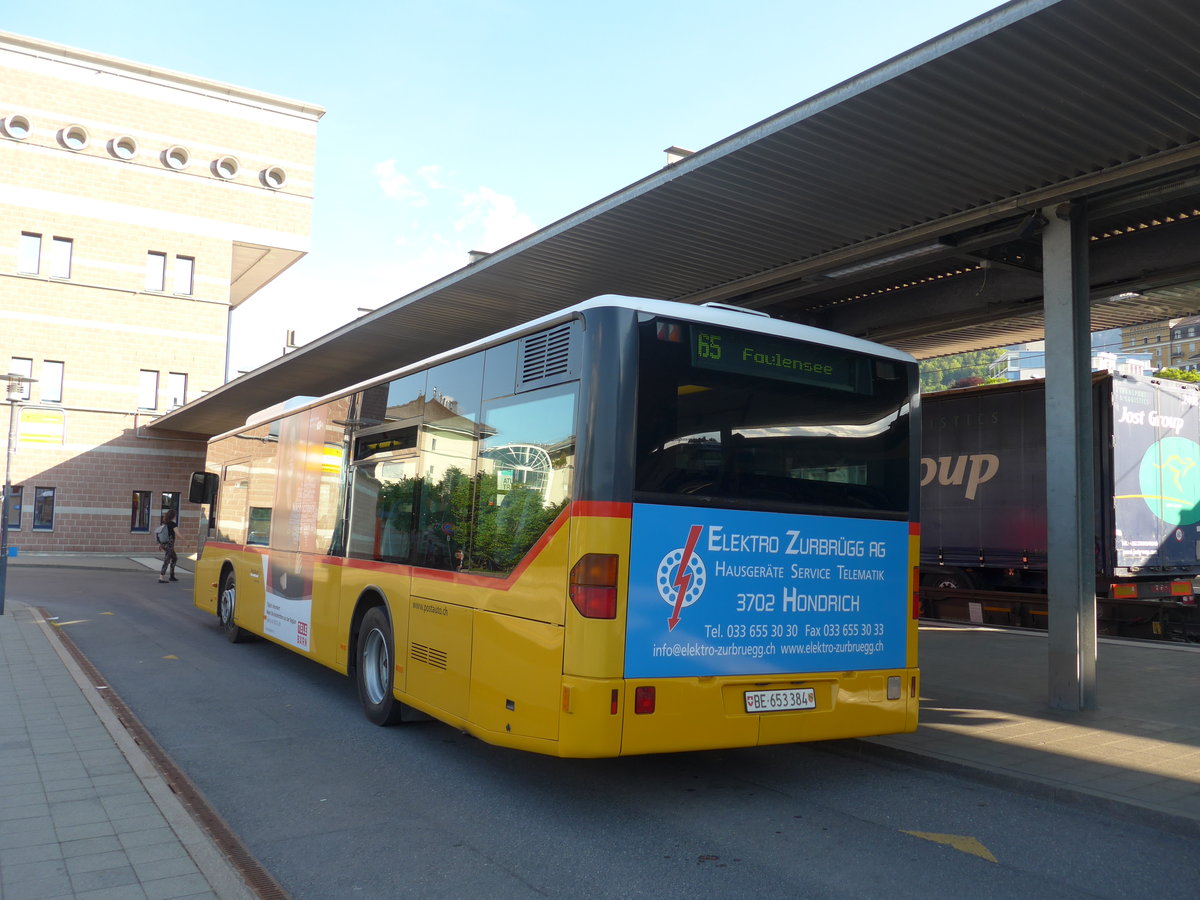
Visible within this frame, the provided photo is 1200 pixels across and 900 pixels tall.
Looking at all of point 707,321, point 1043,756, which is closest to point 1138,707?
point 1043,756

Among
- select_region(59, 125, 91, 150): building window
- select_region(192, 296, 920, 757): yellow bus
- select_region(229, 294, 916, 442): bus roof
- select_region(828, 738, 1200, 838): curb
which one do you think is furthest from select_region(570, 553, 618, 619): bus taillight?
select_region(59, 125, 91, 150): building window

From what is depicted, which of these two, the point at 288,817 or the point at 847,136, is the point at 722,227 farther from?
the point at 288,817

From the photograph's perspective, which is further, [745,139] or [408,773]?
[745,139]

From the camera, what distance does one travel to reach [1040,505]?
1453cm

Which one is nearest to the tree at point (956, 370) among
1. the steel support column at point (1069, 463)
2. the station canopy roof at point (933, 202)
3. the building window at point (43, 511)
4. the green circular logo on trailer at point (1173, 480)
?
the building window at point (43, 511)

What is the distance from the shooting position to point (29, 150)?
34.2 m

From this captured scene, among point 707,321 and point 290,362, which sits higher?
point 290,362

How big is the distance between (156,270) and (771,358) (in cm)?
3591

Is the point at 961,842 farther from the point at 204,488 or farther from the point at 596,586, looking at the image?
the point at 204,488

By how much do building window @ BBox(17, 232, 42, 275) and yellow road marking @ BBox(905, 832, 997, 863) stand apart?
37.3m

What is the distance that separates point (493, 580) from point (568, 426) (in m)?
1.17

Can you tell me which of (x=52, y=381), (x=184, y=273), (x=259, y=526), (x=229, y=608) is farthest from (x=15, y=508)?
(x=259, y=526)

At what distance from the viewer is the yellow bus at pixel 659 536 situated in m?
5.28

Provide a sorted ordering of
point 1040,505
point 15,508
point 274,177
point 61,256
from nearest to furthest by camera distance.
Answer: point 1040,505, point 15,508, point 61,256, point 274,177
